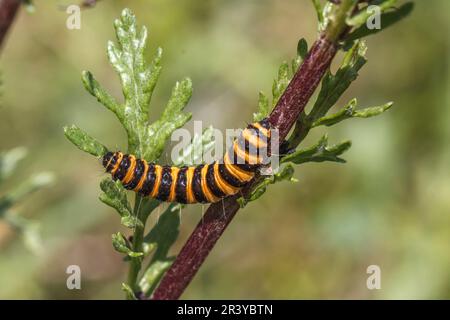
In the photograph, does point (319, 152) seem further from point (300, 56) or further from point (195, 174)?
point (195, 174)

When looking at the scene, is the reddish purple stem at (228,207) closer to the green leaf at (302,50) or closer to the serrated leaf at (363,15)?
the serrated leaf at (363,15)

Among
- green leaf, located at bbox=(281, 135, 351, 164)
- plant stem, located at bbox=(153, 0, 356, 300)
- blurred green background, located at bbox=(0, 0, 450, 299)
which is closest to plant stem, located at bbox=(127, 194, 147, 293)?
plant stem, located at bbox=(153, 0, 356, 300)

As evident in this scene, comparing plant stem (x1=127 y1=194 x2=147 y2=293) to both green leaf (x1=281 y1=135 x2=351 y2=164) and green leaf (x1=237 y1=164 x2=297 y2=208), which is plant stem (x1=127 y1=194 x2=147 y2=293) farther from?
green leaf (x1=281 y1=135 x2=351 y2=164)

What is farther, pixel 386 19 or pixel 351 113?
pixel 351 113

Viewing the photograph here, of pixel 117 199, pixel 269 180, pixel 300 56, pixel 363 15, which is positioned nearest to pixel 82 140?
pixel 117 199

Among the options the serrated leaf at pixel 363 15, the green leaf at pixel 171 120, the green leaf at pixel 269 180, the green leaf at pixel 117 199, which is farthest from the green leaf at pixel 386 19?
the green leaf at pixel 117 199

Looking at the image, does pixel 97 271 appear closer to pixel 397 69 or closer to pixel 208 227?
pixel 397 69
